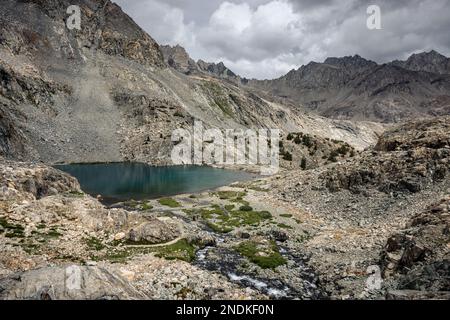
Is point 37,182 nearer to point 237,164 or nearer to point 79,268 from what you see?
point 79,268

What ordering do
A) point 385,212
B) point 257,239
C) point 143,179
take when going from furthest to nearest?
point 143,179, point 385,212, point 257,239

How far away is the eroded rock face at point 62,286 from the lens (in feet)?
68.9

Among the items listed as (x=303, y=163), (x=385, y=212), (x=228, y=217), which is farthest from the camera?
(x=303, y=163)

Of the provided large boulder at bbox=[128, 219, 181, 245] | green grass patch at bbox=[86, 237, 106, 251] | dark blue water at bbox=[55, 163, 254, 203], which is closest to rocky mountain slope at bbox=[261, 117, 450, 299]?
large boulder at bbox=[128, 219, 181, 245]

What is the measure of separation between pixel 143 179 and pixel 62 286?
320 ft

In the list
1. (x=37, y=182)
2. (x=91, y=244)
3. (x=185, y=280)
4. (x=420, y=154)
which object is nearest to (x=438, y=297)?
(x=185, y=280)

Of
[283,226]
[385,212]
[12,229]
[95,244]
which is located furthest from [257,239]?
[12,229]

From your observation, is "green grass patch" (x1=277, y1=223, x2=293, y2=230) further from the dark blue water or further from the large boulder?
the dark blue water

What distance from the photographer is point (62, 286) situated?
2158 centimetres

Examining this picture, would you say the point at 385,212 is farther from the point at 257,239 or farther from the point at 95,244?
the point at 95,244

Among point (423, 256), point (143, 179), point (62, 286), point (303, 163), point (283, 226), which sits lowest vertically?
point (283, 226)

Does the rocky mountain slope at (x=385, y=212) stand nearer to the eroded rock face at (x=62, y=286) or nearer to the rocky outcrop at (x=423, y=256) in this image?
the rocky outcrop at (x=423, y=256)

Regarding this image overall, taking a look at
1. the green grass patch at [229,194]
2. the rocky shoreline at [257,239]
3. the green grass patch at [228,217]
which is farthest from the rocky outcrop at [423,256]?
the green grass patch at [229,194]
